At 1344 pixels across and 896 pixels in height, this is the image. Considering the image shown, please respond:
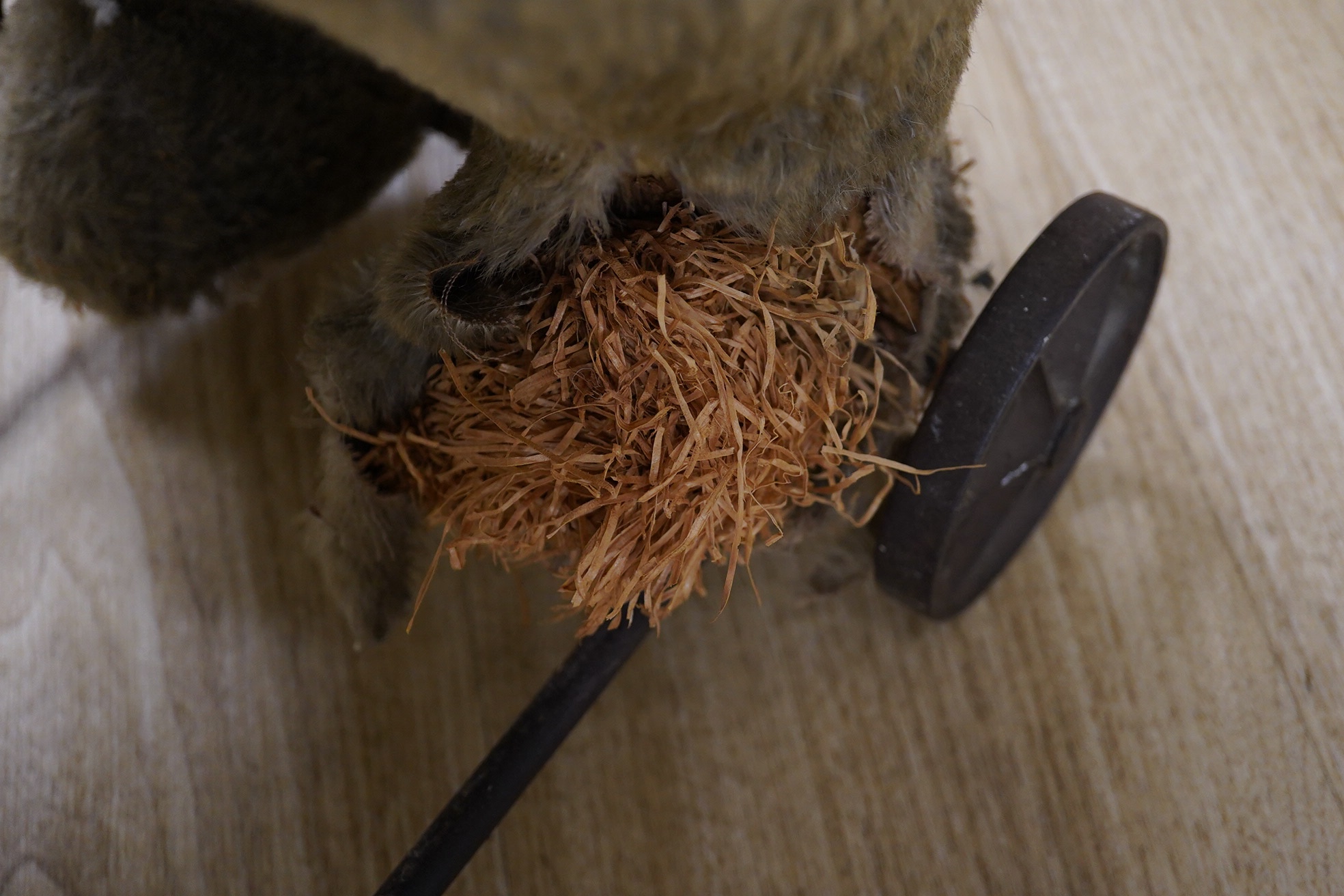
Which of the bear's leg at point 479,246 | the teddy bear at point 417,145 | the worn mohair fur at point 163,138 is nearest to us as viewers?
the teddy bear at point 417,145

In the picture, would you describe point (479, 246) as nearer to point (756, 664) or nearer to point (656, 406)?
point (656, 406)

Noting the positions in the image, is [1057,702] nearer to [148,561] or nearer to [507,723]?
[507,723]

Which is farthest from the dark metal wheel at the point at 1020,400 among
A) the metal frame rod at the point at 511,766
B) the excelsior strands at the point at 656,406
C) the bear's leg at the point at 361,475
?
the bear's leg at the point at 361,475

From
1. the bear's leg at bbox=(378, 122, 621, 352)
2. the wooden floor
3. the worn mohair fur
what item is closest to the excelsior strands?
the bear's leg at bbox=(378, 122, 621, 352)

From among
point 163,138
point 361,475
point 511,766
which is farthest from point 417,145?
point 511,766

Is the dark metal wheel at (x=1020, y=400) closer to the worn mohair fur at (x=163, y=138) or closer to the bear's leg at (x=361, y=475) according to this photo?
Answer: the bear's leg at (x=361, y=475)

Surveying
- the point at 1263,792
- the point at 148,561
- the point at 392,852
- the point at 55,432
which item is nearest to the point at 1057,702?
the point at 1263,792

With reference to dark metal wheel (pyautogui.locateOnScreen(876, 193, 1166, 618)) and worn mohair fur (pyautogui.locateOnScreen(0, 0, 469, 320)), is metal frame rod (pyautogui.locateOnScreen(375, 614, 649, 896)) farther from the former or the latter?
worn mohair fur (pyautogui.locateOnScreen(0, 0, 469, 320))
